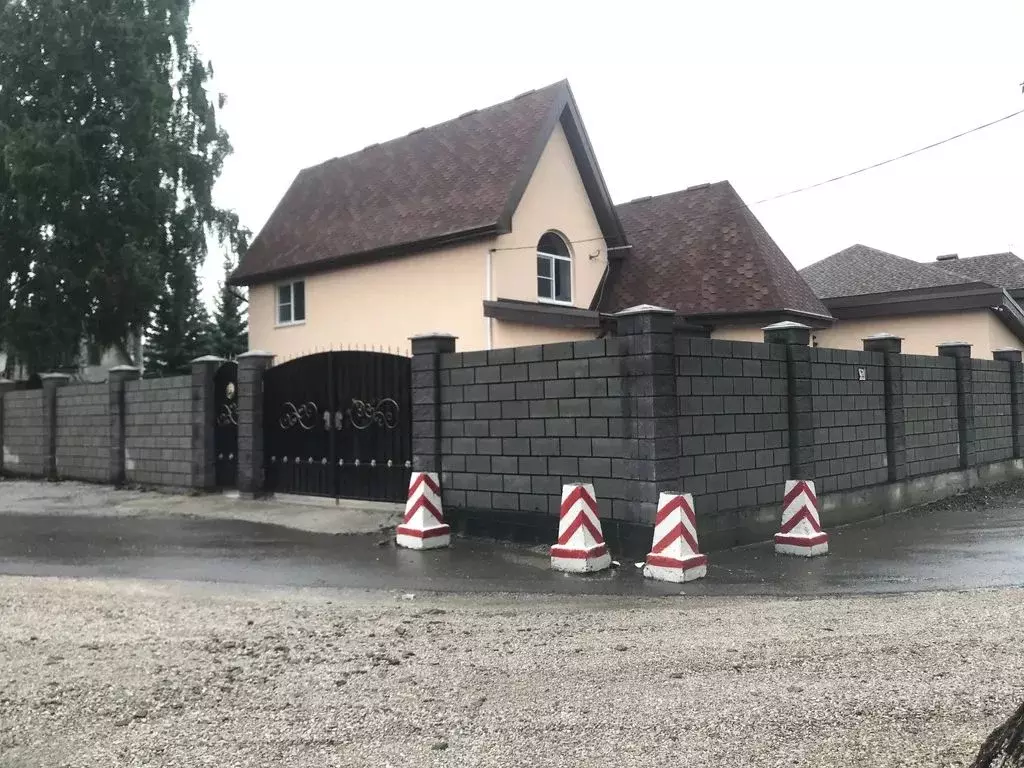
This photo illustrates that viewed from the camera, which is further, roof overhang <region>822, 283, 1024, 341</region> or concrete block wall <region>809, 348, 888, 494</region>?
roof overhang <region>822, 283, 1024, 341</region>

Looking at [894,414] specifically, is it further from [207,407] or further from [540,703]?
[207,407]

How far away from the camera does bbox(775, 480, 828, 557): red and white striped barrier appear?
8.49 m

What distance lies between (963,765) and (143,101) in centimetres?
2539

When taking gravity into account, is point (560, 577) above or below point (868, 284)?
below

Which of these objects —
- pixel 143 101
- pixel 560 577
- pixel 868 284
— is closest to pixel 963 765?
pixel 560 577

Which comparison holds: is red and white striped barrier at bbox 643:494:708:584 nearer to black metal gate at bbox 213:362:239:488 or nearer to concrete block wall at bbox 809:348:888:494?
concrete block wall at bbox 809:348:888:494

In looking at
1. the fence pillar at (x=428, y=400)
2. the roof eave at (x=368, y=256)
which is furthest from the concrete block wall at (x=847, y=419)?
the roof eave at (x=368, y=256)

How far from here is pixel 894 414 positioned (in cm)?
1178

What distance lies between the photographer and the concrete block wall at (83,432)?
52.5ft

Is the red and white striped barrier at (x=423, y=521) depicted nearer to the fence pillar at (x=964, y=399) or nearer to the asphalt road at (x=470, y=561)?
the asphalt road at (x=470, y=561)

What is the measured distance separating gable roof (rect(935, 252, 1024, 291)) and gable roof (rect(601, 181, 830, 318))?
848cm

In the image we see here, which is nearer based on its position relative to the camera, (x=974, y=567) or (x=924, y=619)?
(x=924, y=619)

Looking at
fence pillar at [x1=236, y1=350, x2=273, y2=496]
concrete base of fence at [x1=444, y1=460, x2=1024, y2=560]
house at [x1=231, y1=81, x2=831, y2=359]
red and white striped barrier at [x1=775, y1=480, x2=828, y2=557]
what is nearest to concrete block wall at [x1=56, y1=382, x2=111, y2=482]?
fence pillar at [x1=236, y1=350, x2=273, y2=496]

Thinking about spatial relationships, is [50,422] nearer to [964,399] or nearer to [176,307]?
[176,307]
